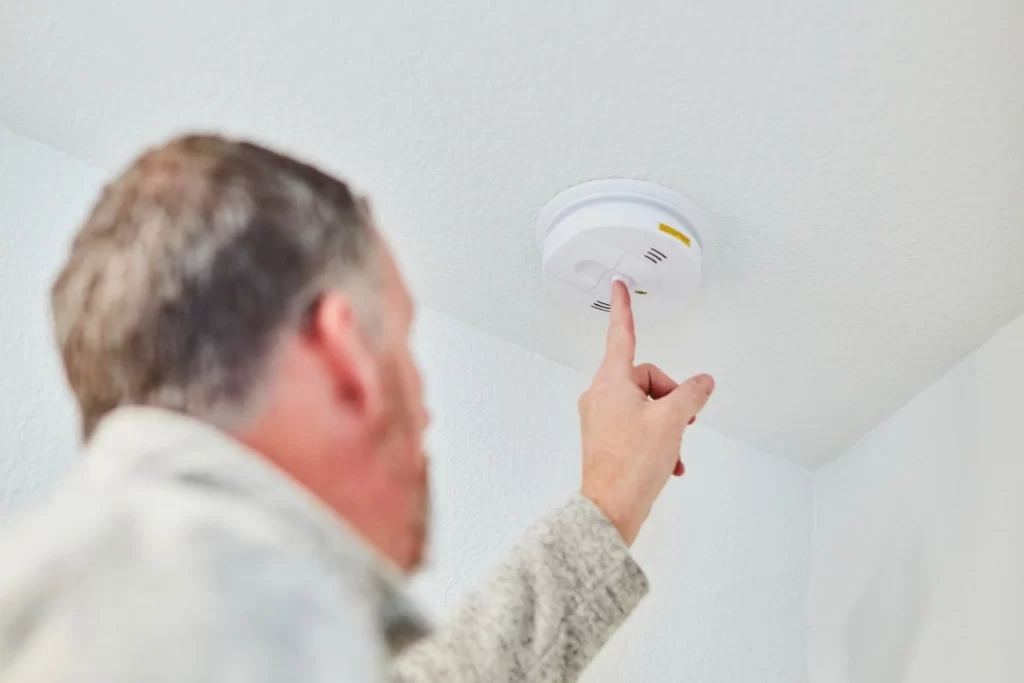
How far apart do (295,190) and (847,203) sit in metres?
0.56

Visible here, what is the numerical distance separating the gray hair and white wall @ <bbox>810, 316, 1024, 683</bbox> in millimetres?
710

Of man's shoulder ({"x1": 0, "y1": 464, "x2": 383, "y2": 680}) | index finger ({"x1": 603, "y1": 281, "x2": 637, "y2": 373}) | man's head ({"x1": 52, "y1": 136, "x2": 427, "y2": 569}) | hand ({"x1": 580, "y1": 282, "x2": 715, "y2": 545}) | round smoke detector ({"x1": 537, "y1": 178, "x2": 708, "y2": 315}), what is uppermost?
round smoke detector ({"x1": 537, "y1": 178, "x2": 708, "y2": 315})

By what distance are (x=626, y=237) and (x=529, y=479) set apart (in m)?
0.34

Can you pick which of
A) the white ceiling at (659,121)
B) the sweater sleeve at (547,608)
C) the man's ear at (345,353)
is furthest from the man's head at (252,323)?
the white ceiling at (659,121)

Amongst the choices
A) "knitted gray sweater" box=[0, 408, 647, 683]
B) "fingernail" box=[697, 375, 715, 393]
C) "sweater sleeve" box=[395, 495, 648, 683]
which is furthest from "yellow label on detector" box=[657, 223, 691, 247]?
"knitted gray sweater" box=[0, 408, 647, 683]

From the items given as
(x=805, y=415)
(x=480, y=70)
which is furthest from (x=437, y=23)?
(x=805, y=415)

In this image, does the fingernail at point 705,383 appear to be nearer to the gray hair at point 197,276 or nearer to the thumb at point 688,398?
the thumb at point 688,398

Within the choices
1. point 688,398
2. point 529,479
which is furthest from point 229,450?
point 529,479

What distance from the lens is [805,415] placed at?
115 cm

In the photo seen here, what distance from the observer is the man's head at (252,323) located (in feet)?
1.36

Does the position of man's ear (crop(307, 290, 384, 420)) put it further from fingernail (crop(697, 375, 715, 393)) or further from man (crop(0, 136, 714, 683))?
fingernail (crop(697, 375, 715, 393))

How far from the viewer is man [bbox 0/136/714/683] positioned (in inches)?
11.2

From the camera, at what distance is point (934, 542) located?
97cm

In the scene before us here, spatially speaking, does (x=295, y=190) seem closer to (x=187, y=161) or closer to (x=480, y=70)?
(x=187, y=161)
